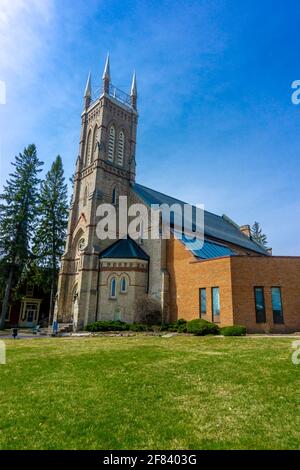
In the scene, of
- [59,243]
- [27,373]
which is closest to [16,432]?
[27,373]

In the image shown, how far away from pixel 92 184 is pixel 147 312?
1590 centimetres

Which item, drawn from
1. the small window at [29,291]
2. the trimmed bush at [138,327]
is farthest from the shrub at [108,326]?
the small window at [29,291]

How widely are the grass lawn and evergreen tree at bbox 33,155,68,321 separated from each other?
2884 centimetres

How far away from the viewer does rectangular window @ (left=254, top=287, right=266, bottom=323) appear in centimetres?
2105

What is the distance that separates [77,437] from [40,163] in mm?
39571

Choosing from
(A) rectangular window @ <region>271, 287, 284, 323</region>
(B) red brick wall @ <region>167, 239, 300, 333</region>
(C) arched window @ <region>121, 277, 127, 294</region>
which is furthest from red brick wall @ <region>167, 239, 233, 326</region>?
(C) arched window @ <region>121, 277, 127, 294</region>

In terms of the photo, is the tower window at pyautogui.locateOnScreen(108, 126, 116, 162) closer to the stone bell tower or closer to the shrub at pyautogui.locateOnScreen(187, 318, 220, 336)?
the stone bell tower

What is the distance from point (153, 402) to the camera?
6875mm

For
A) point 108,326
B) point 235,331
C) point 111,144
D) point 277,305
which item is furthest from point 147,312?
point 111,144

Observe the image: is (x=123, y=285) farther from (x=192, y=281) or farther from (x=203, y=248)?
(x=203, y=248)

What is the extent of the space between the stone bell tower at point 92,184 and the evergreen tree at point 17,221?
5809 millimetres

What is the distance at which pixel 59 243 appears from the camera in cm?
4122
